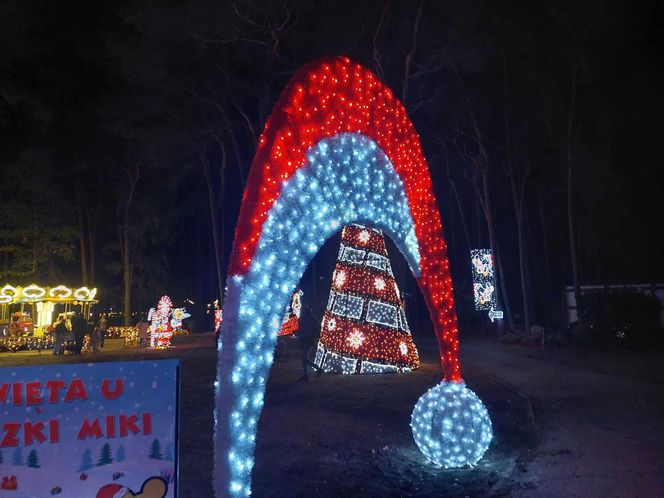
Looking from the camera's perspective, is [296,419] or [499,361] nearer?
[296,419]

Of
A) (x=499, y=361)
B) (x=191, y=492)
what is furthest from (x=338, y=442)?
(x=499, y=361)

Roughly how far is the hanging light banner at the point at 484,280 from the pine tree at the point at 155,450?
2483 centimetres

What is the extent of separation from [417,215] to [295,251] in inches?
112

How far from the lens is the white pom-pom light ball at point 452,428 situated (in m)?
5.98

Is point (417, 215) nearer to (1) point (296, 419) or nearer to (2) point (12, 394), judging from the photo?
(1) point (296, 419)

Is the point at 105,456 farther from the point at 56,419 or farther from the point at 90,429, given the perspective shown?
the point at 56,419

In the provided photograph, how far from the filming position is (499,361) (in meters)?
15.8

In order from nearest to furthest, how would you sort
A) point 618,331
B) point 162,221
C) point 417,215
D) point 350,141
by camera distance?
point 350,141 → point 417,215 → point 618,331 → point 162,221

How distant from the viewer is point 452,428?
5992mm

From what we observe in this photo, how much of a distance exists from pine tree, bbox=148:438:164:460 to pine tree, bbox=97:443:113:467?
19cm

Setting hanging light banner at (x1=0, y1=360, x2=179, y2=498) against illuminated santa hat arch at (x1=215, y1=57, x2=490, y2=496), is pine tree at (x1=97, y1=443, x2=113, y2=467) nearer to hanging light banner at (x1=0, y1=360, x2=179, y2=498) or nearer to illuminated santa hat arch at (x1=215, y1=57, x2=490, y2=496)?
hanging light banner at (x1=0, y1=360, x2=179, y2=498)

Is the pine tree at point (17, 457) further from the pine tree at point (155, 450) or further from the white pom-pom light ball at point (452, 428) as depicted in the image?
the white pom-pom light ball at point (452, 428)

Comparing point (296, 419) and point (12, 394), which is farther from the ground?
point (12, 394)

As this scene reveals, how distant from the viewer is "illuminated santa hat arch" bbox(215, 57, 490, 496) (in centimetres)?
347
